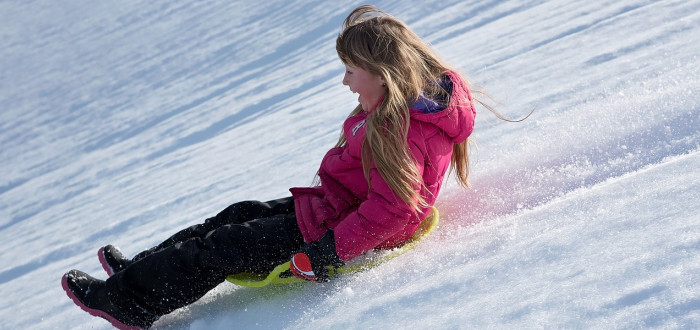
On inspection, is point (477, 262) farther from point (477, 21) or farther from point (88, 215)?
point (477, 21)

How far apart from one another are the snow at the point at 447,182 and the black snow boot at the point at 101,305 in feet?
0.39

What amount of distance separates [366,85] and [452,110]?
0.29 meters

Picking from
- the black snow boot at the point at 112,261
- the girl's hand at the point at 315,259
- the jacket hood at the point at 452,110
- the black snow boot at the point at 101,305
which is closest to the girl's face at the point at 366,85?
the jacket hood at the point at 452,110

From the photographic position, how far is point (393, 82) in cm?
237

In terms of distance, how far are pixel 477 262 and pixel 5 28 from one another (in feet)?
46.1

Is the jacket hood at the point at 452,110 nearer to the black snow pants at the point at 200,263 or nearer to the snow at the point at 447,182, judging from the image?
the snow at the point at 447,182

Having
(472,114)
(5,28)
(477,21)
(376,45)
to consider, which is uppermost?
(5,28)

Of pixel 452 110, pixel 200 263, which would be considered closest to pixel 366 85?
pixel 452 110

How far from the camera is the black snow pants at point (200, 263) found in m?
2.50

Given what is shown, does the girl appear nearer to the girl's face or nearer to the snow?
the girl's face

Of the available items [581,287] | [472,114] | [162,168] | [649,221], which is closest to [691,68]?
[472,114]

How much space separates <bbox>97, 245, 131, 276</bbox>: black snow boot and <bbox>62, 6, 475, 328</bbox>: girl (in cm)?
18

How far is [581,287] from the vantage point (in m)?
1.77

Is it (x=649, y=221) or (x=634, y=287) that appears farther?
(x=649, y=221)
